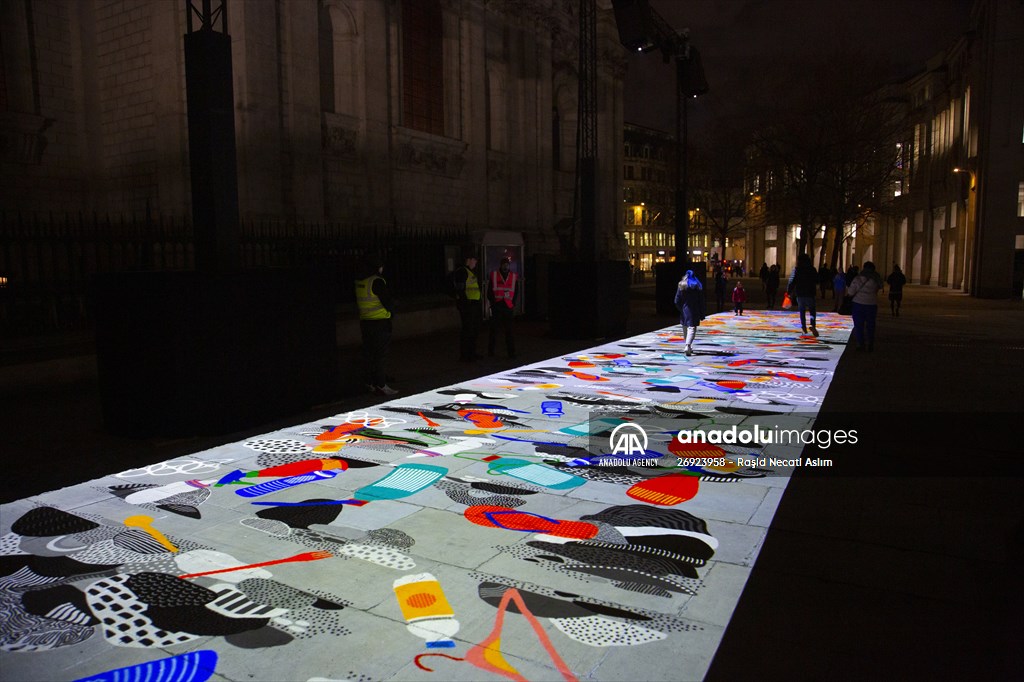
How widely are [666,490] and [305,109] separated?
1785cm

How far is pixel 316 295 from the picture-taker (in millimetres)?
8836

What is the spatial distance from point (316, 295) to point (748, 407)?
562 centimetres

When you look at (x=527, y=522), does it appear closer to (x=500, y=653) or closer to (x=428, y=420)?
(x=500, y=653)

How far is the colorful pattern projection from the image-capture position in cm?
321

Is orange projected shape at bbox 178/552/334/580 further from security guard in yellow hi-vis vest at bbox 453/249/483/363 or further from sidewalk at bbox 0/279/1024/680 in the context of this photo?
security guard in yellow hi-vis vest at bbox 453/249/483/363

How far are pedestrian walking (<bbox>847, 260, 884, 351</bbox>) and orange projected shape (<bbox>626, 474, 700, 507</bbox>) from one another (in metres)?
9.45

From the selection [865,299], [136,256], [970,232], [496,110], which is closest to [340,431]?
[136,256]

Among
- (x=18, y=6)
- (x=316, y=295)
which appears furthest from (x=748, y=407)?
(x=18, y=6)

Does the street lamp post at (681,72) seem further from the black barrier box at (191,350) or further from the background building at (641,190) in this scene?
the background building at (641,190)

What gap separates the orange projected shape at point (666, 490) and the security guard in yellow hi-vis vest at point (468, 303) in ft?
22.4

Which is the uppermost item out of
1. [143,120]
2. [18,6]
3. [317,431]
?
[18,6]

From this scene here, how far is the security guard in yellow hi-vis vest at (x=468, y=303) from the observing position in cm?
1216

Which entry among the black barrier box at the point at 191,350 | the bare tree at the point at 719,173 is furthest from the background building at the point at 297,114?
the bare tree at the point at 719,173

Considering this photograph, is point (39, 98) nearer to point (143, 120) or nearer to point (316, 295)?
point (143, 120)
